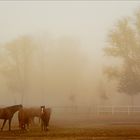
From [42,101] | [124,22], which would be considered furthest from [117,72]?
[42,101]

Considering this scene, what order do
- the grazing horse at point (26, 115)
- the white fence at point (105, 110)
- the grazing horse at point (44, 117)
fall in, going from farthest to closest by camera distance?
1. the white fence at point (105, 110)
2. the grazing horse at point (26, 115)
3. the grazing horse at point (44, 117)

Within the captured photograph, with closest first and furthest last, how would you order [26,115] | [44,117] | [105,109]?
[44,117]
[26,115]
[105,109]

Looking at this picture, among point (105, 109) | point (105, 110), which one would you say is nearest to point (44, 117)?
point (105, 110)

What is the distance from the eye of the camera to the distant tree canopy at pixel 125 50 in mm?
58031

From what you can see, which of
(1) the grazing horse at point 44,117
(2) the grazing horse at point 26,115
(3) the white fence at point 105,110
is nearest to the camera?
(1) the grazing horse at point 44,117

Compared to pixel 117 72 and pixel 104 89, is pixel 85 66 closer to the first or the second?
pixel 104 89

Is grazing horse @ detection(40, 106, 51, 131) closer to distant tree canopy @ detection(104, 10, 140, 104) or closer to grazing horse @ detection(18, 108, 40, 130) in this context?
grazing horse @ detection(18, 108, 40, 130)

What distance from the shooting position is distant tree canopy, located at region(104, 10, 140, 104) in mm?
58031

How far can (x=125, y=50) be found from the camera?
5928cm

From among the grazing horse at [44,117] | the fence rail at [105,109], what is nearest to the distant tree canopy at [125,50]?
the fence rail at [105,109]

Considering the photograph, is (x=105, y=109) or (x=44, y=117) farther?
(x=105, y=109)

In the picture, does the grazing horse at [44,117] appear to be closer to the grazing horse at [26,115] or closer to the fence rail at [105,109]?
the grazing horse at [26,115]

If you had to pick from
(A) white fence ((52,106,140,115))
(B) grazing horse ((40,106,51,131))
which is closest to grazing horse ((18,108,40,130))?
(B) grazing horse ((40,106,51,131))

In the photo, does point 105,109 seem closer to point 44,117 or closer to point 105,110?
point 105,110
